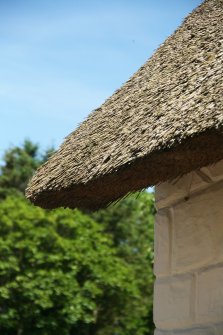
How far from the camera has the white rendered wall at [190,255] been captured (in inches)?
135

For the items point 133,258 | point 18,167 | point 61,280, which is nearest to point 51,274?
point 61,280

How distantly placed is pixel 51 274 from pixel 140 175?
→ 612 inches

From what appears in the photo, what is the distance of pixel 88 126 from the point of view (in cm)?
456

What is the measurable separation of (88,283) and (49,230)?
1562 millimetres

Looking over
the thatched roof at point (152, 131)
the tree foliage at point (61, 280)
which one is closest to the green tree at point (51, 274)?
the tree foliage at point (61, 280)

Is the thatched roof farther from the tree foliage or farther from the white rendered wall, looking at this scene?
the tree foliage

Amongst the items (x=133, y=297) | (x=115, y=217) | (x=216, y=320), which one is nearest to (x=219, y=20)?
(x=216, y=320)

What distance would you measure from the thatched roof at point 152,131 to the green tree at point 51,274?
1439cm

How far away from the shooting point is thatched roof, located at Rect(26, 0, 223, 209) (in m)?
3.23

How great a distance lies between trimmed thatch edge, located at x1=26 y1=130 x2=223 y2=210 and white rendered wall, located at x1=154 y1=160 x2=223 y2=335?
0.15 m

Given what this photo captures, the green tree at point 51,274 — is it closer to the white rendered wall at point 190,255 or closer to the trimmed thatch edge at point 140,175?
the trimmed thatch edge at point 140,175

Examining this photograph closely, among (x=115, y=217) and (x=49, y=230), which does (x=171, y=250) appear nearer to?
(x=49, y=230)

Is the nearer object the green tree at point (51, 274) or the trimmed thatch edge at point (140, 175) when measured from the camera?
the trimmed thatch edge at point (140, 175)

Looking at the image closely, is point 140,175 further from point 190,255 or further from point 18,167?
point 18,167
